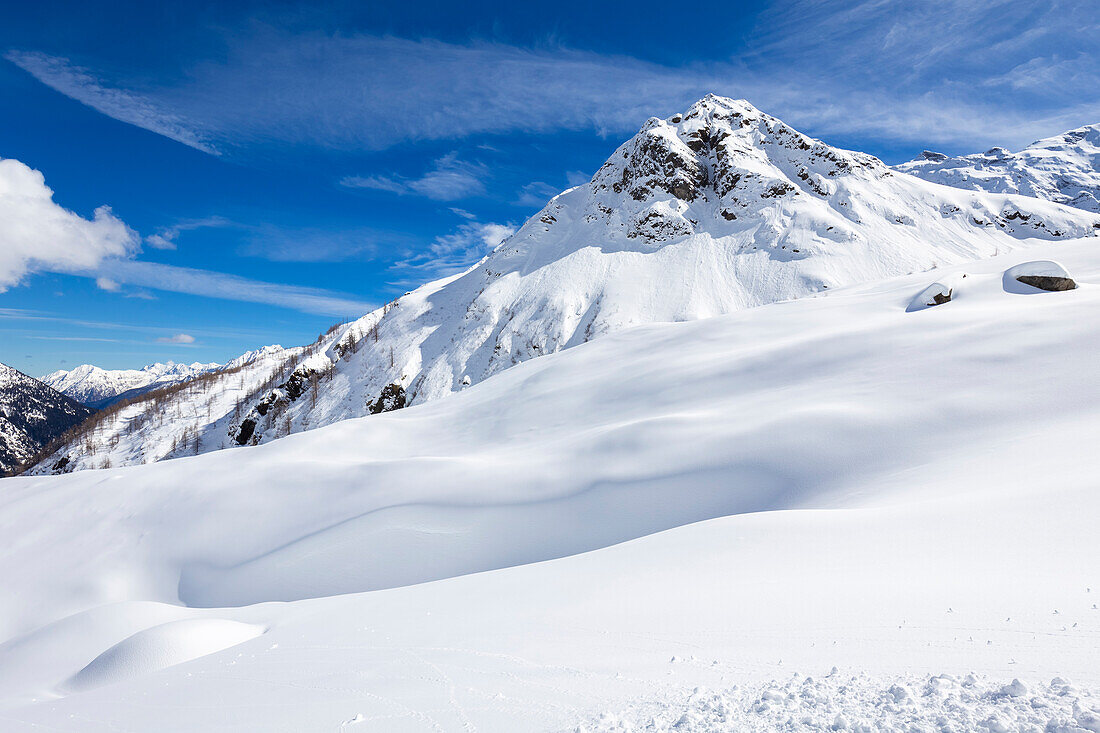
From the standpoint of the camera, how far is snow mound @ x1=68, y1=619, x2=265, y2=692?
5.39m

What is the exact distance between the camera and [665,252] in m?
51.2

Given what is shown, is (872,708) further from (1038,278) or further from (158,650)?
(1038,278)

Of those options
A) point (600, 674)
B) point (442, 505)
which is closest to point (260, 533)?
point (442, 505)

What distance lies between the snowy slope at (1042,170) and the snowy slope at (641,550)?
90891 mm

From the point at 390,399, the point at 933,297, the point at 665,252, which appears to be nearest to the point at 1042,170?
the point at 665,252

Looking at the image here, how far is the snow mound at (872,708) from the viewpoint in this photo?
2.03 meters

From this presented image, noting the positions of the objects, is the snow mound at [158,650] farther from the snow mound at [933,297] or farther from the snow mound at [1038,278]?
the snow mound at [1038,278]

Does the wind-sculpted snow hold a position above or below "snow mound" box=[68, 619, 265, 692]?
above

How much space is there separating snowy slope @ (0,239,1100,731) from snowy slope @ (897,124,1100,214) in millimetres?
90891

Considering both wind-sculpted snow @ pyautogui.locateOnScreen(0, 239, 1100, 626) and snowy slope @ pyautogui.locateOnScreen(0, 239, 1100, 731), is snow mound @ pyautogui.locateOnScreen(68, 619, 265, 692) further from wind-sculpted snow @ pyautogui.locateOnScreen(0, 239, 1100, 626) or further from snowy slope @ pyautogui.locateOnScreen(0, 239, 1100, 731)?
wind-sculpted snow @ pyautogui.locateOnScreen(0, 239, 1100, 626)

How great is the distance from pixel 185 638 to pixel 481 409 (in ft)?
32.6

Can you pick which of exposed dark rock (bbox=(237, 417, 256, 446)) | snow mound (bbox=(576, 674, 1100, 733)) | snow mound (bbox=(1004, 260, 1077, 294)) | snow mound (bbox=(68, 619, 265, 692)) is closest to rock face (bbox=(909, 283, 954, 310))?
snow mound (bbox=(1004, 260, 1077, 294))

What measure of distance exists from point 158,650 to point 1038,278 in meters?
19.9

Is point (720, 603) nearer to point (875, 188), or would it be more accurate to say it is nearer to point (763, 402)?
point (763, 402)
